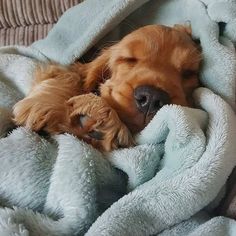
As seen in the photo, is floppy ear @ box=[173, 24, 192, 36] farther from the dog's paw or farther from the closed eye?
the dog's paw

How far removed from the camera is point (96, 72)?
1405 millimetres

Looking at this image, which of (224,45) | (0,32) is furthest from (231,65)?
(0,32)

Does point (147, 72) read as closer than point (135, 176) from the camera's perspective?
No

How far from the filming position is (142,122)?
114cm

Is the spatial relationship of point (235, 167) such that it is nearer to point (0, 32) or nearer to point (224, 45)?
point (224, 45)

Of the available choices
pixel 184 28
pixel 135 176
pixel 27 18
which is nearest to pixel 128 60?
pixel 184 28

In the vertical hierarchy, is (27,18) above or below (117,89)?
below

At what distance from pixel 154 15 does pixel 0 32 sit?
Answer: 65 centimetres

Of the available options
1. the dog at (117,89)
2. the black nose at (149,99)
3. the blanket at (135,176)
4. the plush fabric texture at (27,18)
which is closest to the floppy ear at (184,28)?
the dog at (117,89)

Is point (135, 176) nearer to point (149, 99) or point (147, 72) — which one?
point (149, 99)

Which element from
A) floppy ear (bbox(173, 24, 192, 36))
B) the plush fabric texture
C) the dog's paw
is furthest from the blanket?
the plush fabric texture

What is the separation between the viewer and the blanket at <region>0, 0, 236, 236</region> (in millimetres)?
943

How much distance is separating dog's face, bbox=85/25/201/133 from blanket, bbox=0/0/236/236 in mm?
56

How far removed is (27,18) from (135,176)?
1.05 meters
